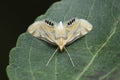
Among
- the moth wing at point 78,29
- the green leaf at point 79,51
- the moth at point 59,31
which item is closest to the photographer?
the green leaf at point 79,51

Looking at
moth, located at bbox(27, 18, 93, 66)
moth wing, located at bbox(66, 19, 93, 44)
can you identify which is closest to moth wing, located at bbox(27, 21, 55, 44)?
moth, located at bbox(27, 18, 93, 66)

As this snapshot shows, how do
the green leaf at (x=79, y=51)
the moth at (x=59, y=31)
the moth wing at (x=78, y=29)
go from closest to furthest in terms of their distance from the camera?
1. the green leaf at (x=79, y=51)
2. the moth wing at (x=78, y=29)
3. the moth at (x=59, y=31)

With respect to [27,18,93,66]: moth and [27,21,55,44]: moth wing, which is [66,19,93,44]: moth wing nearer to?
[27,18,93,66]: moth

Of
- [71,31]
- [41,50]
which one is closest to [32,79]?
[41,50]

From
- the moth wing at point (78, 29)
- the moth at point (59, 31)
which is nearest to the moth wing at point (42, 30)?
the moth at point (59, 31)

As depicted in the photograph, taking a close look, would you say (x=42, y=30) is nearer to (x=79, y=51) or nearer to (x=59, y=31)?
(x=59, y=31)

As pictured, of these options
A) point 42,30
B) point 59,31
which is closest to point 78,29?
point 59,31

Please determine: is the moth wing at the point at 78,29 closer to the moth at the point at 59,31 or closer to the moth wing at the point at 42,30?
the moth at the point at 59,31

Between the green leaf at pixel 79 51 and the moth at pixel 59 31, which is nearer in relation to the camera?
the green leaf at pixel 79 51
